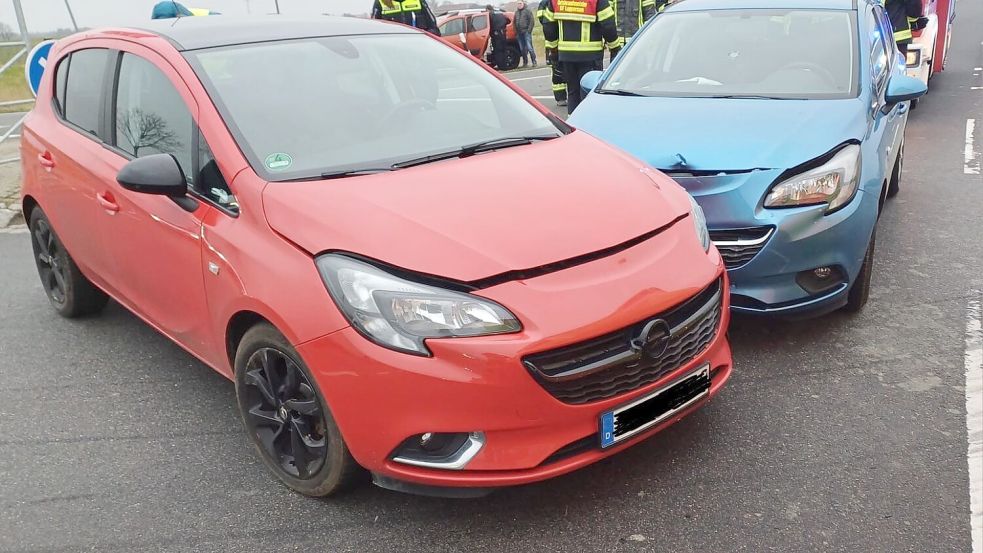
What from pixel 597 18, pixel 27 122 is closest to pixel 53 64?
pixel 27 122

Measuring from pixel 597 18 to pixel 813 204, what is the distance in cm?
589

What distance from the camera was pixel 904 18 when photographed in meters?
9.67

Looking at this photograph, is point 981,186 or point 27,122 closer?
point 27,122

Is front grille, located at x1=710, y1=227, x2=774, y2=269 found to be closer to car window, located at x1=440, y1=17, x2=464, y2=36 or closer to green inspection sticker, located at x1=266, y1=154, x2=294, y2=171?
green inspection sticker, located at x1=266, y1=154, x2=294, y2=171

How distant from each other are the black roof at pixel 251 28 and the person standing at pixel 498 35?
16.4 metres

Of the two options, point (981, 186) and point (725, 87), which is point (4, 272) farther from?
point (981, 186)

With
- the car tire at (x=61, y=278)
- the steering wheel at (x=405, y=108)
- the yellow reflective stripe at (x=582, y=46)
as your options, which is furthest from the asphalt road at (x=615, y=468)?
the yellow reflective stripe at (x=582, y=46)

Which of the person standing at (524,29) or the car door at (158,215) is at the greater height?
the car door at (158,215)

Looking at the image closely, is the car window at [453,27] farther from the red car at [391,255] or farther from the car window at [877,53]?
the red car at [391,255]

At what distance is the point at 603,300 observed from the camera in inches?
98.4

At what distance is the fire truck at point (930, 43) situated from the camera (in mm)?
9773

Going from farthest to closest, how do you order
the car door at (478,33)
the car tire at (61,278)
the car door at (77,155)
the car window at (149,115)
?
the car door at (478,33), the car tire at (61,278), the car door at (77,155), the car window at (149,115)

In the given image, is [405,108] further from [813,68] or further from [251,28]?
[813,68]

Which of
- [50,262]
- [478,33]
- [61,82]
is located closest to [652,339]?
[61,82]
